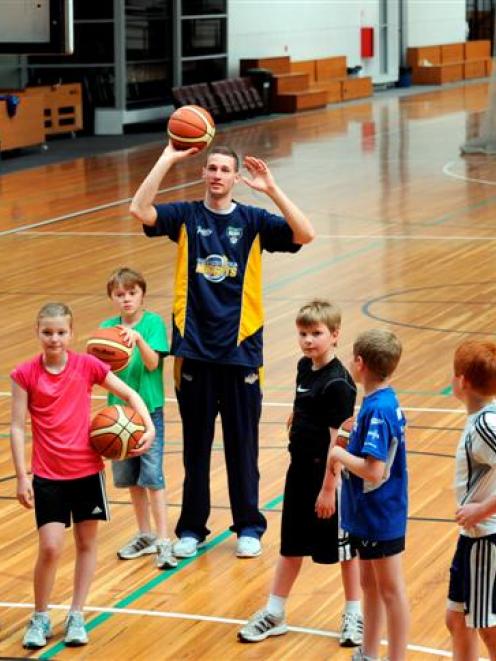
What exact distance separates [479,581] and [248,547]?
90.7 inches

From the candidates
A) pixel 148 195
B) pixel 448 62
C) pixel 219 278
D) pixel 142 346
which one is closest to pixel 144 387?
pixel 142 346

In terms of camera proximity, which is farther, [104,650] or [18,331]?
[18,331]

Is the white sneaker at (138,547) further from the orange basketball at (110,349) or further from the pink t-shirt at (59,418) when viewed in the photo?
the pink t-shirt at (59,418)

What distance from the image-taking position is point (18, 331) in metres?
12.6

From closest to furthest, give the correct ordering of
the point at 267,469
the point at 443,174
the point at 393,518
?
the point at 393,518 → the point at 267,469 → the point at 443,174

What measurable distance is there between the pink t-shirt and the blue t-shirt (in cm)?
120

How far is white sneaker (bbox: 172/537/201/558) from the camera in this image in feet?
23.7

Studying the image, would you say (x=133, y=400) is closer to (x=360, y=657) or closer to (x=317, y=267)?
(x=360, y=657)

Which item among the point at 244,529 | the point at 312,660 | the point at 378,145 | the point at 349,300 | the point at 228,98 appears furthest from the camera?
the point at 228,98

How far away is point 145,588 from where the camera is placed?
6820mm

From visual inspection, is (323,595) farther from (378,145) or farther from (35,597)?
(378,145)

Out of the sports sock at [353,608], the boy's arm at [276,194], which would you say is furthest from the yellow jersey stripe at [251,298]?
the sports sock at [353,608]

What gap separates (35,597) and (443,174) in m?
18.0

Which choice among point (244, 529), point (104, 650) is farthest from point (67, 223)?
point (104, 650)
